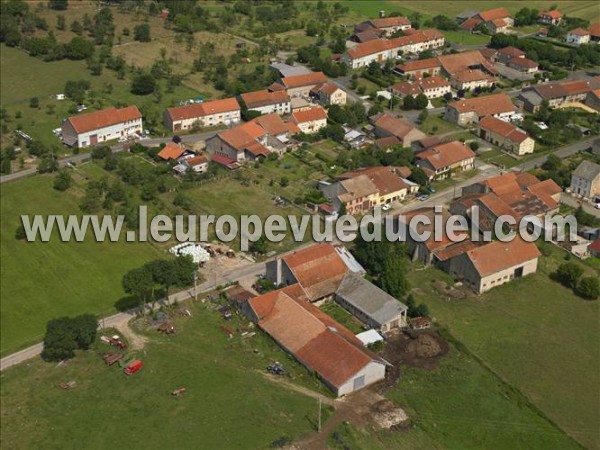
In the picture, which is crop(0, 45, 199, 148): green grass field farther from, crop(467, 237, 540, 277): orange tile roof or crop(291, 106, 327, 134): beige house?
crop(467, 237, 540, 277): orange tile roof

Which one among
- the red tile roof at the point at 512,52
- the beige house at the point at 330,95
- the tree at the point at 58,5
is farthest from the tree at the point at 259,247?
the tree at the point at 58,5

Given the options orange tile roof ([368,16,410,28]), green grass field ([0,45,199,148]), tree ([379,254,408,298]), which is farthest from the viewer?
orange tile roof ([368,16,410,28])

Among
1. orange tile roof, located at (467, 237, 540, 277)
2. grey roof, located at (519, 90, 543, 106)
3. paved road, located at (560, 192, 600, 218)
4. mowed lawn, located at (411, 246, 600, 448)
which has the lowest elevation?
paved road, located at (560, 192, 600, 218)

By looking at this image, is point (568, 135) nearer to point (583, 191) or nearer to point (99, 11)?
point (583, 191)

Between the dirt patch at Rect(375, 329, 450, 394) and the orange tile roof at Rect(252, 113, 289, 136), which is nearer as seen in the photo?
the dirt patch at Rect(375, 329, 450, 394)

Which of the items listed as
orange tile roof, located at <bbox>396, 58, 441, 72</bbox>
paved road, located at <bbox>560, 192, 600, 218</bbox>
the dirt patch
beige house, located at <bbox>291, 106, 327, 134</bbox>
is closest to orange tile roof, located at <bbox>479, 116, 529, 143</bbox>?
paved road, located at <bbox>560, 192, 600, 218</bbox>

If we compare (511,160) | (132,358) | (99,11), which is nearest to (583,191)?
(511,160)
